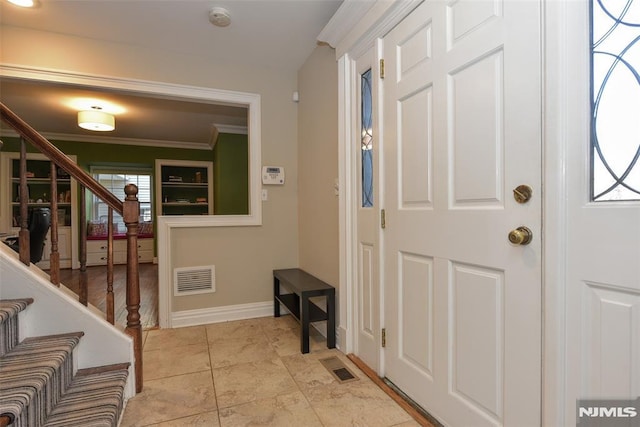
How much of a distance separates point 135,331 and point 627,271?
2.16 metres

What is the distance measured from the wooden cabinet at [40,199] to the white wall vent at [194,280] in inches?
160

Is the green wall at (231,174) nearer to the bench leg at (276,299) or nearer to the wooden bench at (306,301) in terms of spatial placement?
the bench leg at (276,299)

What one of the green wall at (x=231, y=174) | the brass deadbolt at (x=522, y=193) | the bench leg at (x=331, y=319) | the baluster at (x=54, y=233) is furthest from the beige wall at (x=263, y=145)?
the brass deadbolt at (x=522, y=193)

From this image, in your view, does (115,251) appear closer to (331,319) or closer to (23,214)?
(23,214)

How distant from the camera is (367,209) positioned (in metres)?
1.99

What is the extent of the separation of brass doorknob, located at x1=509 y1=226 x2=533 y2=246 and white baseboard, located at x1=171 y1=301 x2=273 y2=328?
244 cm

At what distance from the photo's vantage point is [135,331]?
177 cm

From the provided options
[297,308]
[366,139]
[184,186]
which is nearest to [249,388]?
[297,308]

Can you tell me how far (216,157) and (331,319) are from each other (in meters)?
3.97

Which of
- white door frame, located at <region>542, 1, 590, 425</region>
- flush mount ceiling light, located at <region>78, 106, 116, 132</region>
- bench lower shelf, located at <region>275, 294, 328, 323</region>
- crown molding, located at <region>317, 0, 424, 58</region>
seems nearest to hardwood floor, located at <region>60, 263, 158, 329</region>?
bench lower shelf, located at <region>275, 294, 328, 323</region>

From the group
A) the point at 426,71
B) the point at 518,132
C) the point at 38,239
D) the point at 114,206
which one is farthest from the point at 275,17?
A: the point at 38,239

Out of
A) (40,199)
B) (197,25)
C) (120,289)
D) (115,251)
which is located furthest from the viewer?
(115,251)

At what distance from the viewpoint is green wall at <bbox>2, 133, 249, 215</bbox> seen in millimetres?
4898

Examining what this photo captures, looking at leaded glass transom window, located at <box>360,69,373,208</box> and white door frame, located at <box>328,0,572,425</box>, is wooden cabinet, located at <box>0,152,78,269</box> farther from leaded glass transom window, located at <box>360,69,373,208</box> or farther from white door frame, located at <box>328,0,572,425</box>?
white door frame, located at <box>328,0,572,425</box>
